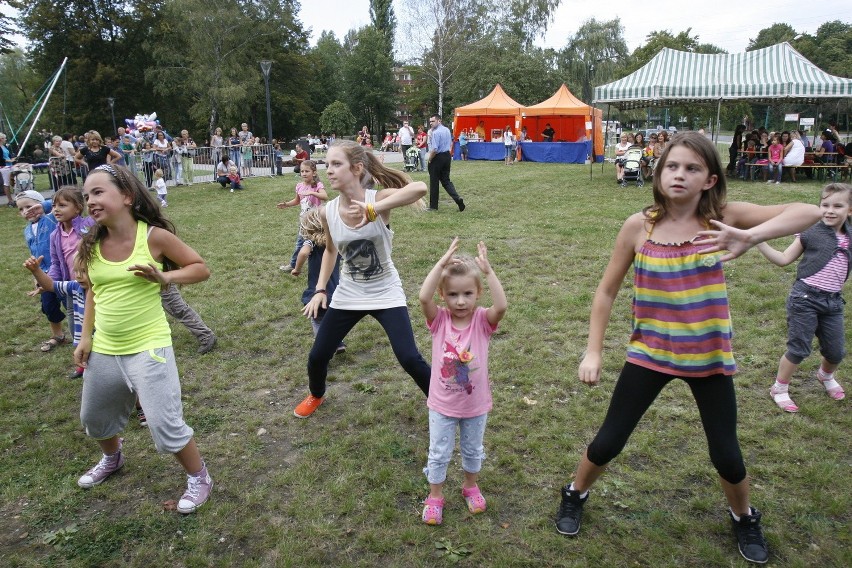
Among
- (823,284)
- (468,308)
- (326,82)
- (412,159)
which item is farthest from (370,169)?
(326,82)

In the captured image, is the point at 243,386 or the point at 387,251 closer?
the point at 387,251

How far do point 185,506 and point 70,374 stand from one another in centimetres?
270

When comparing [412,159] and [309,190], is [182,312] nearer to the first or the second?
[309,190]

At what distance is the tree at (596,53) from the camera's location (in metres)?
52.7

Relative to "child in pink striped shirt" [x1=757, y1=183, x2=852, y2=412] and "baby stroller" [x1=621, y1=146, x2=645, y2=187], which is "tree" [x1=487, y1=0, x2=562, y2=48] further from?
"child in pink striped shirt" [x1=757, y1=183, x2=852, y2=412]

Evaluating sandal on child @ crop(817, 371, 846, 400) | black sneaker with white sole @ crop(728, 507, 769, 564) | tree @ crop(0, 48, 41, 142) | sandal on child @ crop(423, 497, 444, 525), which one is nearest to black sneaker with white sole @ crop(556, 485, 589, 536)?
sandal on child @ crop(423, 497, 444, 525)

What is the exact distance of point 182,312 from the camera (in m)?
5.36

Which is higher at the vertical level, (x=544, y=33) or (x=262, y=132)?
(x=544, y=33)

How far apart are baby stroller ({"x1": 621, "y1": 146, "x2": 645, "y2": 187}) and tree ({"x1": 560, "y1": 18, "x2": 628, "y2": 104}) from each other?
3988 cm

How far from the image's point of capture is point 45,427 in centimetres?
422

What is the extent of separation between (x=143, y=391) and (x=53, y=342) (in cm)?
362

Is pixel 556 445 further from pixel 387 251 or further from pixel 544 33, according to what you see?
pixel 544 33

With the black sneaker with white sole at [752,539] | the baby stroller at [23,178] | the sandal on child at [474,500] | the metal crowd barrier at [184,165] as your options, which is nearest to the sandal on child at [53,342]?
the sandal on child at [474,500]

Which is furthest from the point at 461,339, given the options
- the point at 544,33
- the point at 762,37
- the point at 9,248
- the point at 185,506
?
the point at 762,37
